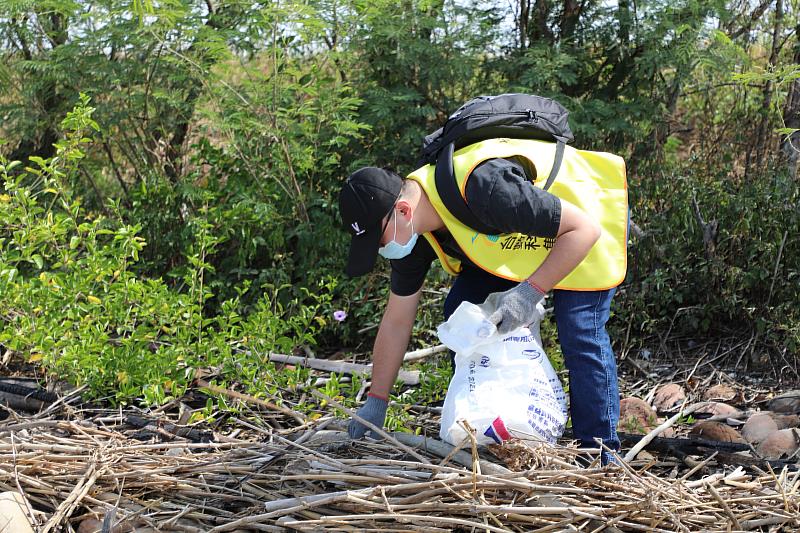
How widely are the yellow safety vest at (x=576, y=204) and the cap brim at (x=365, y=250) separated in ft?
0.79

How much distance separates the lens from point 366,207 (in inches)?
Answer: 118

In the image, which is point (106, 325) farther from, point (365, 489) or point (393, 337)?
point (365, 489)

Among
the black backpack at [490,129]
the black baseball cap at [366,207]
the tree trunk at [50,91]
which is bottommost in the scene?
the black baseball cap at [366,207]

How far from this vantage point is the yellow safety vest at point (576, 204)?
309 cm

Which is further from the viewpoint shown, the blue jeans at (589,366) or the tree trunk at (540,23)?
the tree trunk at (540,23)

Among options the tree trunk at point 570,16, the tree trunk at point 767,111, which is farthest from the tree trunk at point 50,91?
the tree trunk at point 767,111

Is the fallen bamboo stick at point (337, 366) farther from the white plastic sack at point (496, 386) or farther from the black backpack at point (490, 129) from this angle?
the black backpack at point (490, 129)

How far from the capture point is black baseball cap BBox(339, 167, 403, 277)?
3010 millimetres

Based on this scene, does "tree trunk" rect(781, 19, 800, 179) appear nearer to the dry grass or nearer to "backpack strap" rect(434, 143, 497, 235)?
the dry grass

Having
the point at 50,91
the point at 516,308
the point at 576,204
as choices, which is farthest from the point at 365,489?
the point at 50,91

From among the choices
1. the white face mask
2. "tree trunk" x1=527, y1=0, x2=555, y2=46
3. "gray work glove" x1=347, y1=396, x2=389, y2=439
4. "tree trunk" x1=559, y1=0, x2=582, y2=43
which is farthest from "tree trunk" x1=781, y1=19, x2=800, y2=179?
"gray work glove" x1=347, y1=396, x2=389, y2=439

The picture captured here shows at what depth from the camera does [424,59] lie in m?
5.64

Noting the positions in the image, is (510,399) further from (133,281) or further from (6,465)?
(133,281)

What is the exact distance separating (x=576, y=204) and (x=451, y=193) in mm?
469
